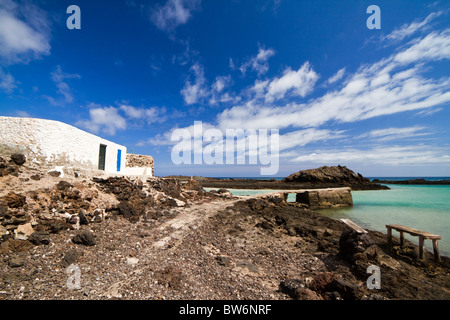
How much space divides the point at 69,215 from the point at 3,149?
5577 millimetres

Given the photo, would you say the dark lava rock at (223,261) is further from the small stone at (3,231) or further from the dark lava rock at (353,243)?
the small stone at (3,231)

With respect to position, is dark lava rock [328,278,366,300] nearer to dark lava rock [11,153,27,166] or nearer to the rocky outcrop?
dark lava rock [11,153,27,166]

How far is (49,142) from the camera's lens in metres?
10.2

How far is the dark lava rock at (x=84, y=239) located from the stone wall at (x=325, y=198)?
21318mm

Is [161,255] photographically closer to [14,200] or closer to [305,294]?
[305,294]

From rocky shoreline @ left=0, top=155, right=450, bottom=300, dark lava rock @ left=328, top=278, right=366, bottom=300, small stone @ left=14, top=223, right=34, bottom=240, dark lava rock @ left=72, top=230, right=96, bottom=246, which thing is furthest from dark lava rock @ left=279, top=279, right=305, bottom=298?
small stone @ left=14, top=223, right=34, bottom=240

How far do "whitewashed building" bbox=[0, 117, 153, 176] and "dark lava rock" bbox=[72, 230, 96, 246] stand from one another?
6510 mm

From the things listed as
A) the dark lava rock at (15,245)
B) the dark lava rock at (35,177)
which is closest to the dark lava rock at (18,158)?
the dark lava rock at (35,177)

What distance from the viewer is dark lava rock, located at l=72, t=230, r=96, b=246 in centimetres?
617

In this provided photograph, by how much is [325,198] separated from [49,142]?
86.8 ft

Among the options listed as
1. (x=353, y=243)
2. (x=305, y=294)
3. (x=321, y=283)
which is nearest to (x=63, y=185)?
(x=305, y=294)

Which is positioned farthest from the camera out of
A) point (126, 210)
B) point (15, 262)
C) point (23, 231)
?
point (126, 210)

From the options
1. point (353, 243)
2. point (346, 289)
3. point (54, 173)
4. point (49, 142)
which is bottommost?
point (346, 289)
